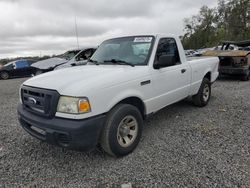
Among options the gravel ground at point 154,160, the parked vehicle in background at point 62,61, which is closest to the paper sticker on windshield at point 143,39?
the gravel ground at point 154,160

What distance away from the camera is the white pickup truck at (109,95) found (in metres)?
2.76

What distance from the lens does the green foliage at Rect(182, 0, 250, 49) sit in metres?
36.8

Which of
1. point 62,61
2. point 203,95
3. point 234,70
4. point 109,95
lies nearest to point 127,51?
point 109,95

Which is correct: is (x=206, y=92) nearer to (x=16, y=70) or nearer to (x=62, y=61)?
(x=62, y=61)

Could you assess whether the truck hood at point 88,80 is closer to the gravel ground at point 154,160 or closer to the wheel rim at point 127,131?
the wheel rim at point 127,131

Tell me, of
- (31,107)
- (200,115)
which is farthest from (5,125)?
(200,115)

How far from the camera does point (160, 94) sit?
394 centimetres

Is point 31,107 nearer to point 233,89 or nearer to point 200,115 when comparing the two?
point 200,115

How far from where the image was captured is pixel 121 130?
10.9ft

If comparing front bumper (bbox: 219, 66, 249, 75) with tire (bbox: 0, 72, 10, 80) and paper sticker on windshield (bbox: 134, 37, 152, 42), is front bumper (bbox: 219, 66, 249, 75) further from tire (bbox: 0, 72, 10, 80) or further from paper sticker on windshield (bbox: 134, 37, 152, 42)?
tire (bbox: 0, 72, 10, 80)

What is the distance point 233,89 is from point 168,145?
5.27 metres

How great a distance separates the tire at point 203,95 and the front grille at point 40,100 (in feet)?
12.4

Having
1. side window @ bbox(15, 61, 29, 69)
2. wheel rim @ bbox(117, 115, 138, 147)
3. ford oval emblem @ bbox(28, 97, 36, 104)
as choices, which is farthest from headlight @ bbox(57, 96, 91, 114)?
side window @ bbox(15, 61, 29, 69)

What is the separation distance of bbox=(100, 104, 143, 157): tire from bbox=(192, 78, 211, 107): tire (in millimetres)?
2564
